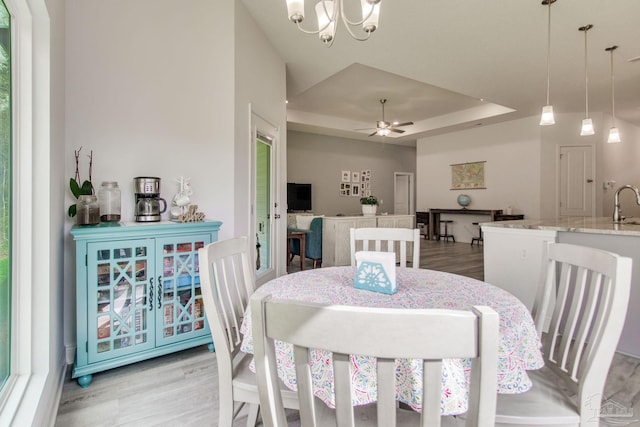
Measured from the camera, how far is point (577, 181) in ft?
22.5

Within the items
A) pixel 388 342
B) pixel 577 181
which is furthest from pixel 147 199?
pixel 577 181

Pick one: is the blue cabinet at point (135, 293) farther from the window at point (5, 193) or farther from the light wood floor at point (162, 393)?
the window at point (5, 193)

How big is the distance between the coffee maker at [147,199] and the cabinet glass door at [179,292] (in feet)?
0.84

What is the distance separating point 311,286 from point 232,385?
491mm

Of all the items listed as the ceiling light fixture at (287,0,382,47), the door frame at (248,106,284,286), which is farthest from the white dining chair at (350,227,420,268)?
the door frame at (248,106,284,286)

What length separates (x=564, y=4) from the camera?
117 inches

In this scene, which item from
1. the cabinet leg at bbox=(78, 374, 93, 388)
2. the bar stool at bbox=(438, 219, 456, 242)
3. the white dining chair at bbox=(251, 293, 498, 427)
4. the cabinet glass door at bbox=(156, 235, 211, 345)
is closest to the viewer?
the white dining chair at bbox=(251, 293, 498, 427)

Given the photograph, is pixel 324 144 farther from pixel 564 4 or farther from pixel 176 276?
pixel 176 276

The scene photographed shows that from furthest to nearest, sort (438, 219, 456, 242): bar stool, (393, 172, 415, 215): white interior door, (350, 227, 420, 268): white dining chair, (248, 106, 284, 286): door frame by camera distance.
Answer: (393, 172, 415, 215): white interior door, (438, 219, 456, 242): bar stool, (248, 106, 284, 286): door frame, (350, 227, 420, 268): white dining chair

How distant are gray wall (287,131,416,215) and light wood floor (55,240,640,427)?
6.24m

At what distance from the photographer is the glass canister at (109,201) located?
2244mm

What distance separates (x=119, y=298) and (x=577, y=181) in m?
8.38

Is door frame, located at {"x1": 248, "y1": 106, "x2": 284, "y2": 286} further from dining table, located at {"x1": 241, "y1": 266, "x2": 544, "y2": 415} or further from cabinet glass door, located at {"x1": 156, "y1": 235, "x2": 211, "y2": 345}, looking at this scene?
dining table, located at {"x1": 241, "y1": 266, "x2": 544, "y2": 415}

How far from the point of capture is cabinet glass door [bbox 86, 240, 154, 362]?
1950 millimetres
